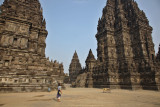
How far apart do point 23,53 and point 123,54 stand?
27.6 m

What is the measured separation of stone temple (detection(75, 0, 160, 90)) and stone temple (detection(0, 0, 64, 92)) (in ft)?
33.4

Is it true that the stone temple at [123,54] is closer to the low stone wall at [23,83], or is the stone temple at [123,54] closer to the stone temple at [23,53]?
the stone temple at [23,53]

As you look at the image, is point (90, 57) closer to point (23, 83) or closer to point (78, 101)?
point (23, 83)

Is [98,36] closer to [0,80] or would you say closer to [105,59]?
[105,59]

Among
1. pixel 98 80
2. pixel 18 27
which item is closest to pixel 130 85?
pixel 98 80

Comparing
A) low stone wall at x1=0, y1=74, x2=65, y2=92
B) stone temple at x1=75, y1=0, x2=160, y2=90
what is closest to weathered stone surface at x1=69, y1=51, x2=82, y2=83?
stone temple at x1=75, y1=0, x2=160, y2=90

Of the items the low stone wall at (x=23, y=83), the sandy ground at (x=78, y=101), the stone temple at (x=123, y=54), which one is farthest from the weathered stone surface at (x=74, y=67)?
the sandy ground at (x=78, y=101)

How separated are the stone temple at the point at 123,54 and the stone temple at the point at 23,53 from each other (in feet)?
33.4

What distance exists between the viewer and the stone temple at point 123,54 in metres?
21.3

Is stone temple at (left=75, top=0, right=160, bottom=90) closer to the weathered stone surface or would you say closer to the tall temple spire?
the tall temple spire

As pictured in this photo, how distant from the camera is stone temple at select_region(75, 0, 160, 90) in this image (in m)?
21.3

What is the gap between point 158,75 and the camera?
19.0 m

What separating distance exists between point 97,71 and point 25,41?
18871 millimetres

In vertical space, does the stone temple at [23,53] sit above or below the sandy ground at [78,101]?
above
